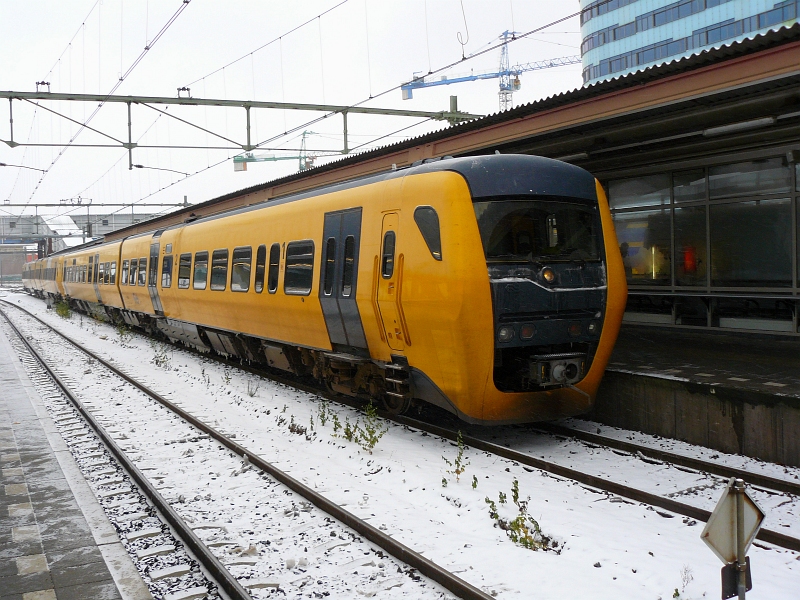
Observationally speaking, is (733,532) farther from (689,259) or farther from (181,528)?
(689,259)

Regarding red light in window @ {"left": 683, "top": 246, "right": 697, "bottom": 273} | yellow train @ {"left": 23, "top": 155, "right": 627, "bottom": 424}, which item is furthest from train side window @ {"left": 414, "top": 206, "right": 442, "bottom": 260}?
red light in window @ {"left": 683, "top": 246, "right": 697, "bottom": 273}

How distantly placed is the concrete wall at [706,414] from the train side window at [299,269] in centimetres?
419

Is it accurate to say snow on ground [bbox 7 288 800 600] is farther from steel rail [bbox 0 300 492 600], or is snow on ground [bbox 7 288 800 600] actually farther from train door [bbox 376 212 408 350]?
train door [bbox 376 212 408 350]

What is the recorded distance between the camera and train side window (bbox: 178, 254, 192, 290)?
1574cm

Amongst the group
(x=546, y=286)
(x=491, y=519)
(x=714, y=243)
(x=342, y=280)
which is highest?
(x=714, y=243)

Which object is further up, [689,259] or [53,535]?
[689,259]

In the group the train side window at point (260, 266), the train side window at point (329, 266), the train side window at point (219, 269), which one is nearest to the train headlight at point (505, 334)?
the train side window at point (329, 266)

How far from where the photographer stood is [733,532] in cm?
361

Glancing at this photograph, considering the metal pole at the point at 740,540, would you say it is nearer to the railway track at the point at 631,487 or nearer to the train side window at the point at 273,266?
the railway track at the point at 631,487

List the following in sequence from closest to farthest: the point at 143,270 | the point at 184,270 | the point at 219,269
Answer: the point at 219,269, the point at 184,270, the point at 143,270

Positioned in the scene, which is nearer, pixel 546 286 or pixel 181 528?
pixel 181 528

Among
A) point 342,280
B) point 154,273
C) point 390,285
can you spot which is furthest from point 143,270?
point 390,285

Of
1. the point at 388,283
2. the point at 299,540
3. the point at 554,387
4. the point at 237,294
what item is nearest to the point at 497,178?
the point at 388,283

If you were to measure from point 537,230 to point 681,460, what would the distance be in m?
2.68
